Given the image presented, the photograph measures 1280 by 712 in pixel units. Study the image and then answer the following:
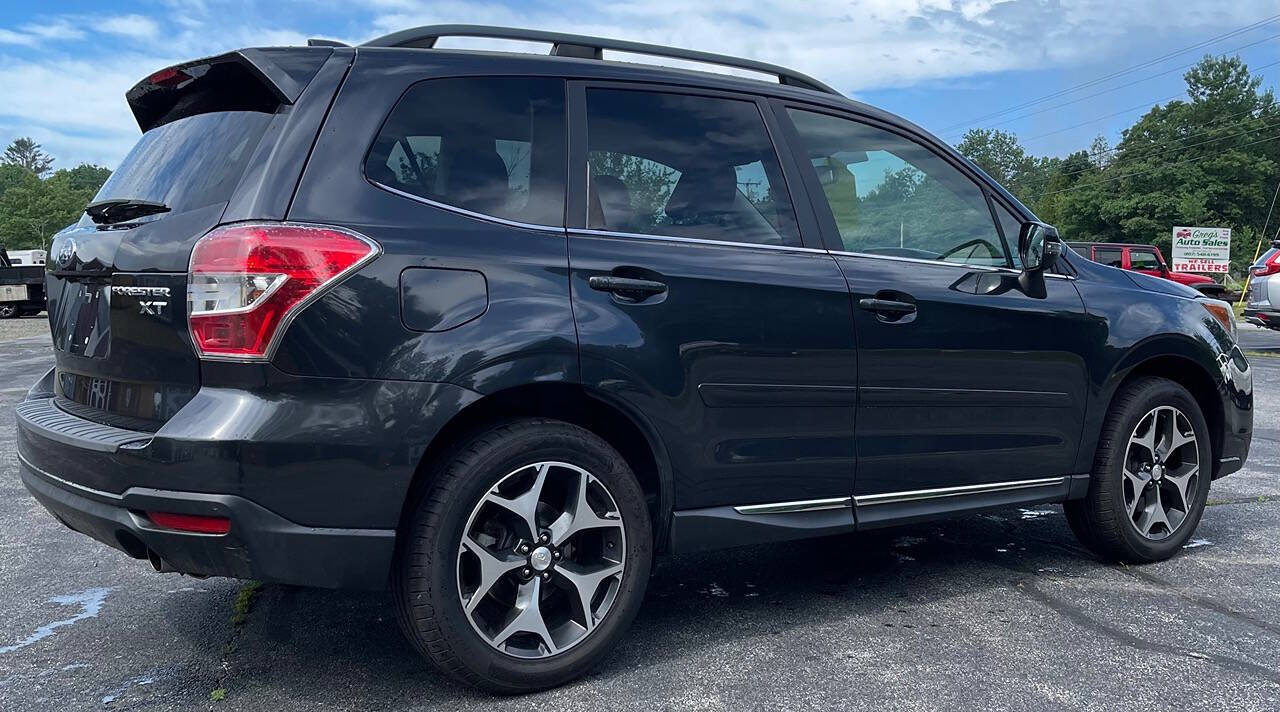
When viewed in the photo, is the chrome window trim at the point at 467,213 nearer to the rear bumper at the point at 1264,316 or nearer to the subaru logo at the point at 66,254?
the subaru logo at the point at 66,254

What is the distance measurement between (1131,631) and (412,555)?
239cm

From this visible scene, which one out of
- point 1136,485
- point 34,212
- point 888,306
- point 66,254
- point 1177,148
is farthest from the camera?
point 34,212

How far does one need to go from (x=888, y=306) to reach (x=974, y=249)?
644 mm

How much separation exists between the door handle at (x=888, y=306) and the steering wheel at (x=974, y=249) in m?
0.36

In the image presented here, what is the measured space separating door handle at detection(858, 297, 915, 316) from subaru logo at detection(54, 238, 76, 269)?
2.45 metres

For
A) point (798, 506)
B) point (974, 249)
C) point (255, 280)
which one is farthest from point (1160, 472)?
point (255, 280)

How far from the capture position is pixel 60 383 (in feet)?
11.1

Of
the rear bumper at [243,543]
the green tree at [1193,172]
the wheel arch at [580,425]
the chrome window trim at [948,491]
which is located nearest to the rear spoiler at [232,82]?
the wheel arch at [580,425]

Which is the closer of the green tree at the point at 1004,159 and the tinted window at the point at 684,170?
the tinted window at the point at 684,170

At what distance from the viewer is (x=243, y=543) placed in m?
2.67

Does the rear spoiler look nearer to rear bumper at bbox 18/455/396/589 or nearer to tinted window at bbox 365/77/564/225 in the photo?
tinted window at bbox 365/77/564/225

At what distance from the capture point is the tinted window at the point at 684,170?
331cm

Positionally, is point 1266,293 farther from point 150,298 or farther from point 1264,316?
point 150,298

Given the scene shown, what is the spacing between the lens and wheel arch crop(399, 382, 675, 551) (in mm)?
2910
